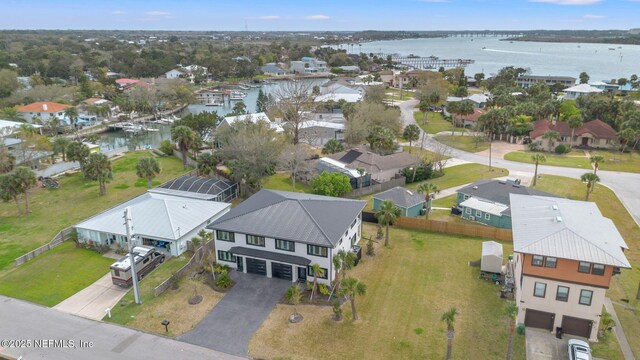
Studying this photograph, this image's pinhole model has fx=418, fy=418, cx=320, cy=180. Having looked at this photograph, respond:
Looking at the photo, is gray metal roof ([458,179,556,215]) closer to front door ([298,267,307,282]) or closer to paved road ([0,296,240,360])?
front door ([298,267,307,282])

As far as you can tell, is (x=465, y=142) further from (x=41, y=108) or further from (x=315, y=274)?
(x=41, y=108)

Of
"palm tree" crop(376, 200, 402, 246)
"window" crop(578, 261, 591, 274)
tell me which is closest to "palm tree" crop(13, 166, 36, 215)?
"palm tree" crop(376, 200, 402, 246)

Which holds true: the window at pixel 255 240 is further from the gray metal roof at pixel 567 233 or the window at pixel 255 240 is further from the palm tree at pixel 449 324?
the gray metal roof at pixel 567 233

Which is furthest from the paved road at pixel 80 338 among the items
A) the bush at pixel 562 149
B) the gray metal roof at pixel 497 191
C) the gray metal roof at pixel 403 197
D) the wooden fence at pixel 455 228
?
the bush at pixel 562 149

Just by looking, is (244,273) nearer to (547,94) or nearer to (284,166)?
(284,166)

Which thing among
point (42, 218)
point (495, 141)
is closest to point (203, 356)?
point (42, 218)

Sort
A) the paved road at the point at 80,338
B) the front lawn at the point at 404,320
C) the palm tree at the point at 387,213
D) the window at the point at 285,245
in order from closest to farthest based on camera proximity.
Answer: the paved road at the point at 80,338, the front lawn at the point at 404,320, the window at the point at 285,245, the palm tree at the point at 387,213
